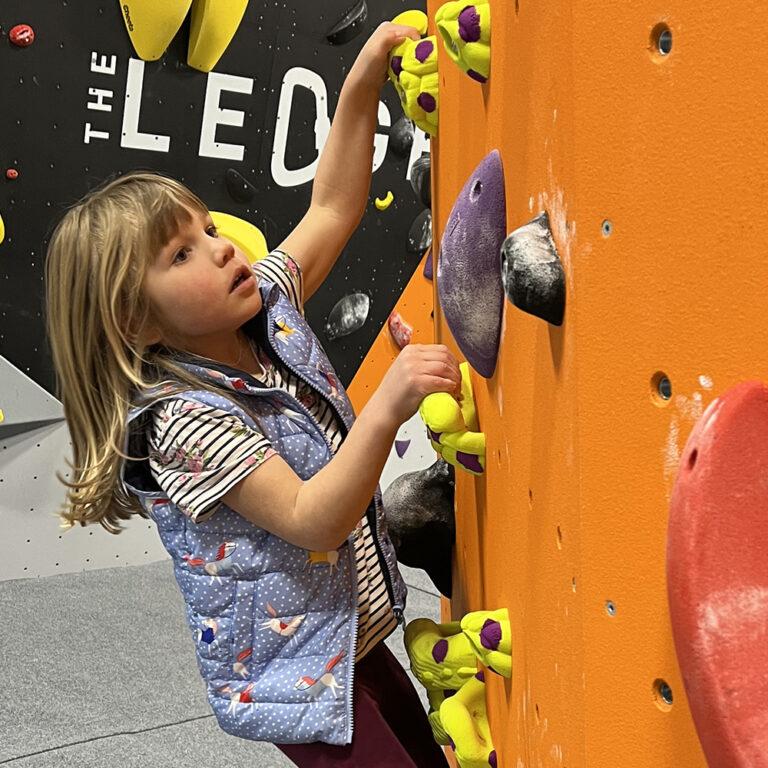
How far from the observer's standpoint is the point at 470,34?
67 cm

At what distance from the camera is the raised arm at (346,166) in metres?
0.99

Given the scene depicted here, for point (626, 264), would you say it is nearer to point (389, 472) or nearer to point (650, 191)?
point (650, 191)

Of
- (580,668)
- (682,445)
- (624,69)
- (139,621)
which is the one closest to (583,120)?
(624,69)

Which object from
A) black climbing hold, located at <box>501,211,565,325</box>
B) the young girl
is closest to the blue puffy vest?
the young girl

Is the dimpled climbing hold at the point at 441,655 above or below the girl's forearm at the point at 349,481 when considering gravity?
below

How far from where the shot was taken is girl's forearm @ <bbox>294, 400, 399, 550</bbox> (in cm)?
83

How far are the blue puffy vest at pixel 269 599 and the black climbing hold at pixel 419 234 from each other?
1.76 m

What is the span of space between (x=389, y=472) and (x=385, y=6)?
121 centimetres

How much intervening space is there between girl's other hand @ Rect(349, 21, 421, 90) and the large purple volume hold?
0.30 meters

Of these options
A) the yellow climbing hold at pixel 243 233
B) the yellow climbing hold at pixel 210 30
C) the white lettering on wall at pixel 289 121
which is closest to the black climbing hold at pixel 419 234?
the white lettering on wall at pixel 289 121

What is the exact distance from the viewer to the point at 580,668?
54 centimetres

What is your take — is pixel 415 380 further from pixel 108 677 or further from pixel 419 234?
pixel 419 234

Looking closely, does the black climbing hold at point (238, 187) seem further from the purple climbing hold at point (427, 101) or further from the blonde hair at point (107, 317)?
the purple climbing hold at point (427, 101)

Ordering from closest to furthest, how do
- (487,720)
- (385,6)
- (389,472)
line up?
(487,720) → (385,6) → (389,472)
